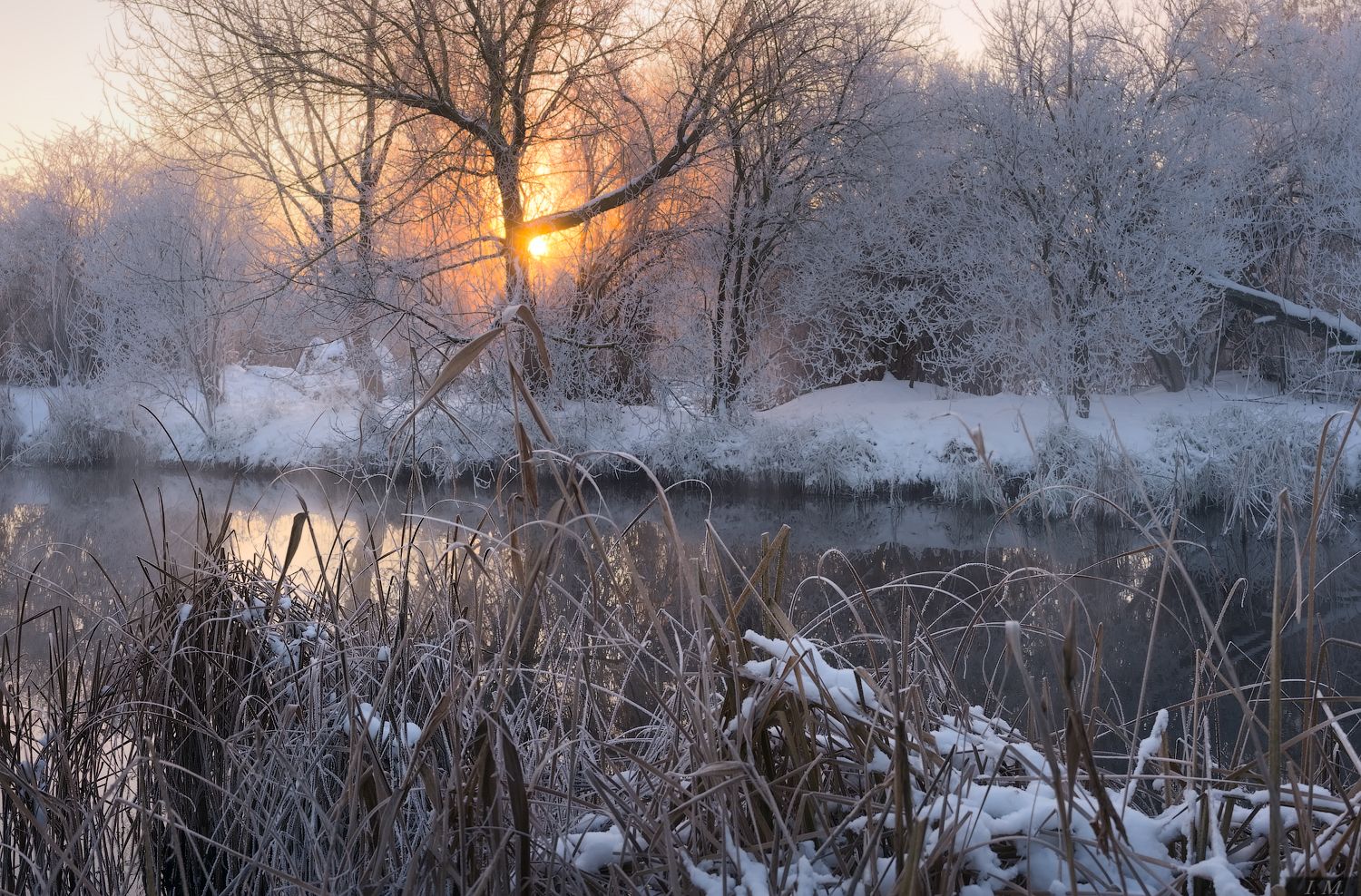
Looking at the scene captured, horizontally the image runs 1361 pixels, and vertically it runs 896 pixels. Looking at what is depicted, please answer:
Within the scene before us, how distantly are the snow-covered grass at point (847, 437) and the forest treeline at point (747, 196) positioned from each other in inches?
16.2

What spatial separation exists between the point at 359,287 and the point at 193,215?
530 centimetres

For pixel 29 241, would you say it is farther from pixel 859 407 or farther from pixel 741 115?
pixel 859 407

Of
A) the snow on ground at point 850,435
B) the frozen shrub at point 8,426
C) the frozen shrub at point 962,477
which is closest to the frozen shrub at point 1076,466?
the snow on ground at point 850,435

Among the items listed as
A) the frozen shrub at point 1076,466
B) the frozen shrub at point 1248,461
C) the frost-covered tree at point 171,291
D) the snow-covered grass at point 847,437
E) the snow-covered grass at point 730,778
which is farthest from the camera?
the frost-covered tree at point 171,291

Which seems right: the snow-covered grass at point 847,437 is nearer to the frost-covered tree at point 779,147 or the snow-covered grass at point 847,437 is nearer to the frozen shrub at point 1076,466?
the frozen shrub at point 1076,466

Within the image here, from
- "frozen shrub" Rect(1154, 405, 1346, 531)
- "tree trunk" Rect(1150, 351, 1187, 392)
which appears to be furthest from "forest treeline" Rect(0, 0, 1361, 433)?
"frozen shrub" Rect(1154, 405, 1346, 531)

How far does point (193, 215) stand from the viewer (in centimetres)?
1354

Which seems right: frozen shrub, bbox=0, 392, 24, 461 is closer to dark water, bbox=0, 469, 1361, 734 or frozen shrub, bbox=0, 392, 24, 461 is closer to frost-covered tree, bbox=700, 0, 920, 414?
dark water, bbox=0, 469, 1361, 734

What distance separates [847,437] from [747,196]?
3.40 meters

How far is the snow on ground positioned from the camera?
336 inches

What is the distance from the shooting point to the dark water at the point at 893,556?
4660 mm

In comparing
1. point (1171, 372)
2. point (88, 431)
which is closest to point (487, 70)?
point (88, 431)

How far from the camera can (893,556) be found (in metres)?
7.35

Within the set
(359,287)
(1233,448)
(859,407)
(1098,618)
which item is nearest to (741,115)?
(859,407)
